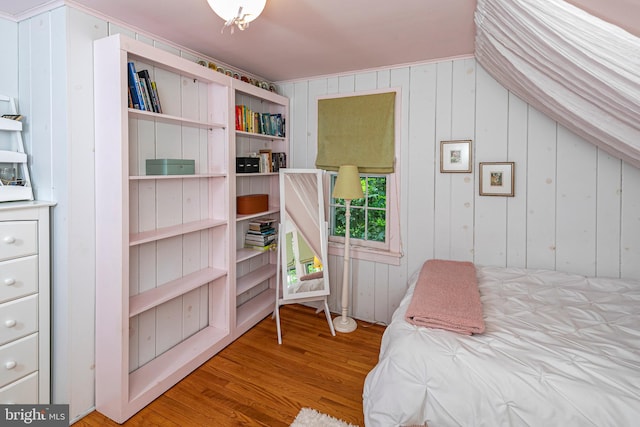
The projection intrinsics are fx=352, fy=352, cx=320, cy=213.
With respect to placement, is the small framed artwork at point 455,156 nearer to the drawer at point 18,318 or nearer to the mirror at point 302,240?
the mirror at point 302,240

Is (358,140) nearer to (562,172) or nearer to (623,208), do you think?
(562,172)

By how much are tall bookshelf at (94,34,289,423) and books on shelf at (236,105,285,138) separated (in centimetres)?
13

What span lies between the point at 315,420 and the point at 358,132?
2.33 metres

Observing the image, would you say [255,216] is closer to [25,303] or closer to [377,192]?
[377,192]

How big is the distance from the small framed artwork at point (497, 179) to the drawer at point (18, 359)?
311 cm

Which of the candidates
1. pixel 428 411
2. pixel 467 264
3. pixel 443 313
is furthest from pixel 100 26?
pixel 467 264

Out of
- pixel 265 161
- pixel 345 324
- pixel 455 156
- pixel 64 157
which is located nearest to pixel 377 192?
pixel 455 156

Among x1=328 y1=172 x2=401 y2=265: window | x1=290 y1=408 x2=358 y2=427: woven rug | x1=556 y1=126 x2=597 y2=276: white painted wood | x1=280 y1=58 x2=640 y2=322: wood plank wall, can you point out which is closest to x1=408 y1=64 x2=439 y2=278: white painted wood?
x1=280 y1=58 x2=640 y2=322: wood plank wall

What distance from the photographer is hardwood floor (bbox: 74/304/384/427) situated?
6.72ft

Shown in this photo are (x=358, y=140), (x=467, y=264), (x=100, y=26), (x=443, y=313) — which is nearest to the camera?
(x=443, y=313)

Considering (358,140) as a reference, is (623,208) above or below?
below

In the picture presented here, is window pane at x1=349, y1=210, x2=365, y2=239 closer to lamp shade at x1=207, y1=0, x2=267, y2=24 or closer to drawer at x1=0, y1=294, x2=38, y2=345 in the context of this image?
lamp shade at x1=207, y1=0, x2=267, y2=24

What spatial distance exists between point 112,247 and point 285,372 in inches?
55.3

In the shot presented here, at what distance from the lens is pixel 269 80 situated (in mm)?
3582
